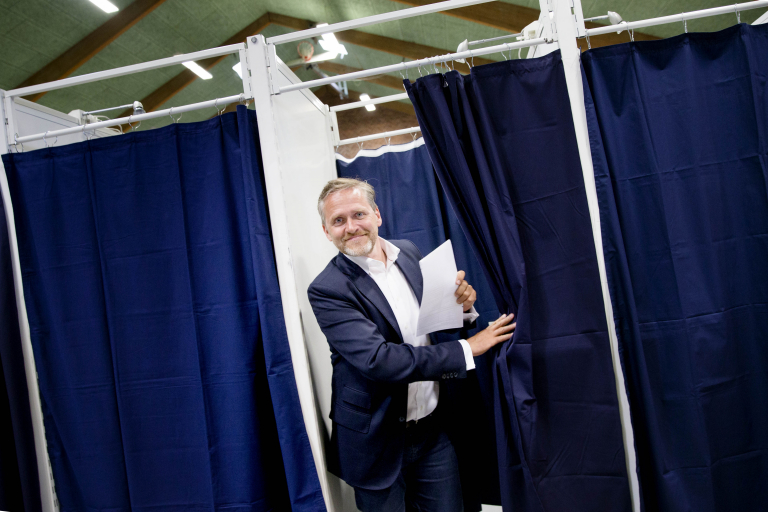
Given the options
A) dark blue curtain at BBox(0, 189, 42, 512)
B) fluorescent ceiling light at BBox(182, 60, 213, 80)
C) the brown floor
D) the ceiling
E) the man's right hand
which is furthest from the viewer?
the brown floor

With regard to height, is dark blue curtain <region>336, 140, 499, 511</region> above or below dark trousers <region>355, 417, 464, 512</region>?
above

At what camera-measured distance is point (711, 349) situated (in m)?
1.56

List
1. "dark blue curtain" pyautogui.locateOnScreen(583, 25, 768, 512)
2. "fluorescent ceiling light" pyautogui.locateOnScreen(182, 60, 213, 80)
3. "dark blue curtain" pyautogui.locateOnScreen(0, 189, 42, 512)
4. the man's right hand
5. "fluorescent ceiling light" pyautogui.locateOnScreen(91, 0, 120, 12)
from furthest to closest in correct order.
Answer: "fluorescent ceiling light" pyautogui.locateOnScreen(182, 60, 213, 80) → "fluorescent ceiling light" pyautogui.locateOnScreen(91, 0, 120, 12) → "dark blue curtain" pyautogui.locateOnScreen(0, 189, 42, 512) → "dark blue curtain" pyautogui.locateOnScreen(583, 25, 768, 512) → the man's right hand

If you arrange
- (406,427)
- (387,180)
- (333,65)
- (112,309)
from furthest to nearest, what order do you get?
(333,65), (387,180), (112,309), (406,427)

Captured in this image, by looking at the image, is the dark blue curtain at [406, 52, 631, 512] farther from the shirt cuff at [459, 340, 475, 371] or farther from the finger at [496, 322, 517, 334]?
the shirt cuff at [459, 340, 475, 371]

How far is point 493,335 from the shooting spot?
1.48m

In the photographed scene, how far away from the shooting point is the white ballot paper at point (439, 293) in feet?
4.50

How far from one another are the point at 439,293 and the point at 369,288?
0.82ft

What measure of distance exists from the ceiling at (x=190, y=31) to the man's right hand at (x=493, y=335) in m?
3.74

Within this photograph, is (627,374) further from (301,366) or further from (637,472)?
(301,366)

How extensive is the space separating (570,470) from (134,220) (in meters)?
1.86

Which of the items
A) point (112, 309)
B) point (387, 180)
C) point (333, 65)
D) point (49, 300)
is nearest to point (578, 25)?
point (387, 180)

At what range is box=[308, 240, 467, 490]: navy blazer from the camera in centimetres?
137

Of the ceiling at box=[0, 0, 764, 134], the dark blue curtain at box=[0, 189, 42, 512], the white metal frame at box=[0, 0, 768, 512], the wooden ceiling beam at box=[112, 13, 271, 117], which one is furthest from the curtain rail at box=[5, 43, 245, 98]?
the wooden ceiling beam at box=[112, 13, 271, 117]
